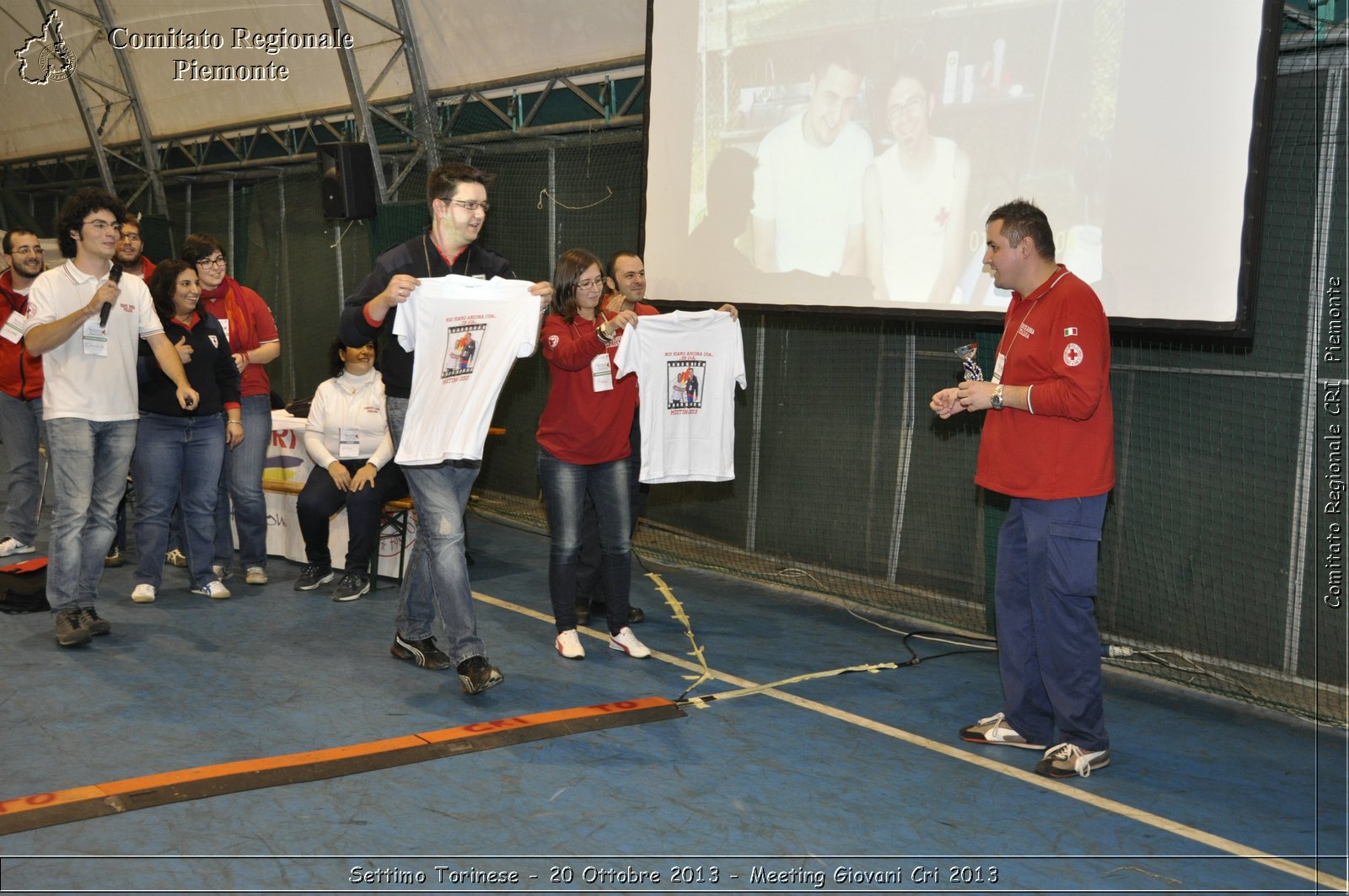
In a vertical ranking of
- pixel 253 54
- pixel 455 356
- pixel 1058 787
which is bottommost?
pixel 1058 787

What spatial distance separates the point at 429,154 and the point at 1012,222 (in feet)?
22.7

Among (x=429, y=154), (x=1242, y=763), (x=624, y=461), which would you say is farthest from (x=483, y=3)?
(x=1242, y=763)

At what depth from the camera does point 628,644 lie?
516cm

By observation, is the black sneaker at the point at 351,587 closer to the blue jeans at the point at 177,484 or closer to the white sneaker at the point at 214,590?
the white sneaker at the point at 214,590

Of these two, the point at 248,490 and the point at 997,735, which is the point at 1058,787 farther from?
the point at 248,490

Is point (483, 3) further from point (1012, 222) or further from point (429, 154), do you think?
point (1012, 222)

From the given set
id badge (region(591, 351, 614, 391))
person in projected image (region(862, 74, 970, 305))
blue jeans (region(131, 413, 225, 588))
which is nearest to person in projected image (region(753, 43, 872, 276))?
person in projected image (region(862, 74, 970, 305))

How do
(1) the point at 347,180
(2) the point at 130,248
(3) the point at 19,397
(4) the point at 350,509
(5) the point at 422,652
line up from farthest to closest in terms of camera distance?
(1) the point at 347,180
(3) the point at 19,397
(2) the point at 130,248
(4) the point at 350,509
(5) the point at 422,652

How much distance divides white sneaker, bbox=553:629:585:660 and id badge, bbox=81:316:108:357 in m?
2.44

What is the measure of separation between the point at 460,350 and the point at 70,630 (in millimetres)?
2299

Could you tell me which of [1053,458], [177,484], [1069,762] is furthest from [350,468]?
[1069,762]

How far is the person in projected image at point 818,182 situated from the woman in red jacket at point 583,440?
1.55 metres

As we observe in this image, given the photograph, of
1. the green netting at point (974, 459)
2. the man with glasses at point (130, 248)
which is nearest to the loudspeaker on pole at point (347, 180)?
the green netting at point (974, 459)

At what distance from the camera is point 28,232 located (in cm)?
678
